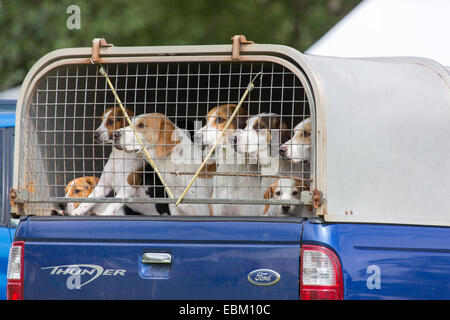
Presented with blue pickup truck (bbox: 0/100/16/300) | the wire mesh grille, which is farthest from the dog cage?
blue pickup truck (bbox: 0/100/16/300)

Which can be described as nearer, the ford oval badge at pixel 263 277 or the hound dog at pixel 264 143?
the ford oval badge at pixel 263 277

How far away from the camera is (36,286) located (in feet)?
16.9

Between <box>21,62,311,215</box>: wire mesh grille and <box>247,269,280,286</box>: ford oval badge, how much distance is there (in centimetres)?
82

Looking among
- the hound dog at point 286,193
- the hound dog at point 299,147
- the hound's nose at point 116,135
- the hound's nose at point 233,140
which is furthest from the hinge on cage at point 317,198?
the hound's nose at point 116,135

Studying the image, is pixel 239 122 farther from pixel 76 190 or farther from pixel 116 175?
pixel 76 190

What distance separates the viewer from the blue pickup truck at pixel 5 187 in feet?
23.9

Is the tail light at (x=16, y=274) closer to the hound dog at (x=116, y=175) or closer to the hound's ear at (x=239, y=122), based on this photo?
the hound dog at (x=116, y=175)

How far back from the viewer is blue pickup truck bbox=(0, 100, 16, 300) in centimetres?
730

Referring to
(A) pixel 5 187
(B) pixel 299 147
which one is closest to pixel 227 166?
(B) pixel 299 147

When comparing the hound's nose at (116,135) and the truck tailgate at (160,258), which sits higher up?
the hound's nose at (116,135)

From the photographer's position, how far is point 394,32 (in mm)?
8117

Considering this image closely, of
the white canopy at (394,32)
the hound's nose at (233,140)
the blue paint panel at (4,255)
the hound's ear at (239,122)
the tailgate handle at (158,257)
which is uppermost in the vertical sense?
the white canopy at (394,32)

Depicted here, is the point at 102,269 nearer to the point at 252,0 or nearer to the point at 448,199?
the point at 448,199

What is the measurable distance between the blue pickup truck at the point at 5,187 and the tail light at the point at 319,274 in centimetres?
345
